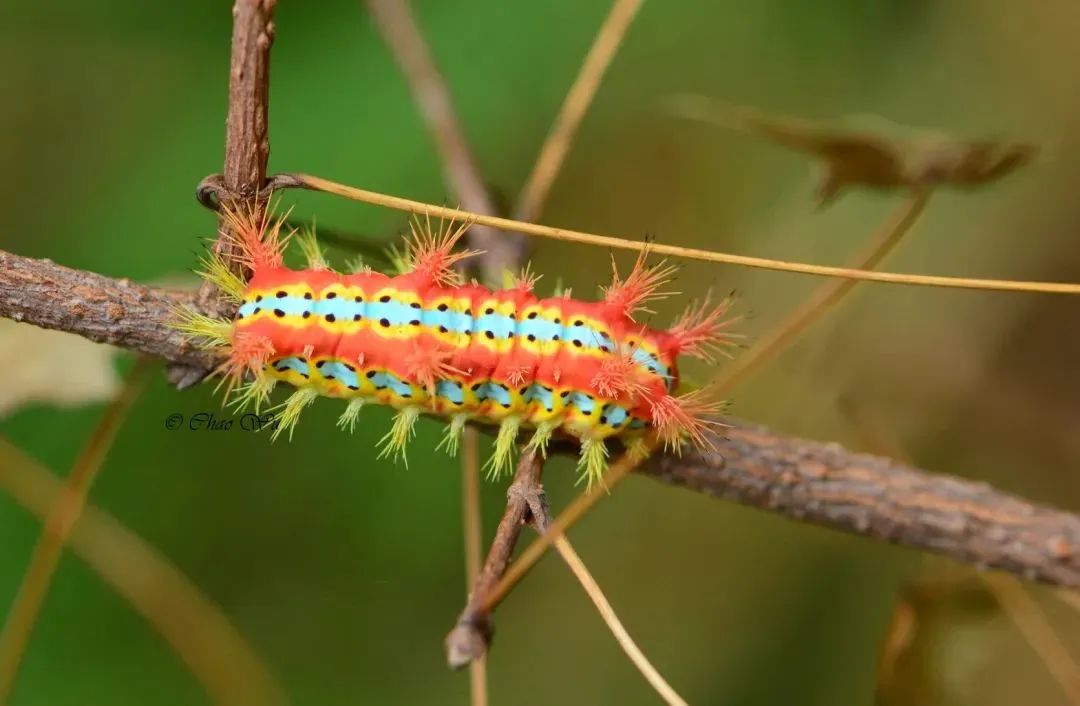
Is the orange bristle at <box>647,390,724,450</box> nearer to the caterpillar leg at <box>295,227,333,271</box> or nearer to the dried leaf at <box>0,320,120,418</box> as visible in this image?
the caterpillar leg at <box>295,227,333,271</box>

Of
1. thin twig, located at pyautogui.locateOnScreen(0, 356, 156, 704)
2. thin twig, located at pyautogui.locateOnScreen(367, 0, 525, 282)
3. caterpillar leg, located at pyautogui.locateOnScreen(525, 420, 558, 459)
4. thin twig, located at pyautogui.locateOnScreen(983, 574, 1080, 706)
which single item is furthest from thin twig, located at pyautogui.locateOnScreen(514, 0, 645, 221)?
thin twig, located at pyautogui.locateOnScreen(983, 574, 1080, 706)

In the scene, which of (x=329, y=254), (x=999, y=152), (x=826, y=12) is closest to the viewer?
(x=999, y=152)

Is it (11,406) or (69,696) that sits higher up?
(11,406)

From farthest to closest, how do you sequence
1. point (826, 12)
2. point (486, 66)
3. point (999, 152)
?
point (826, 12), point (486, 66), point (999, 152)

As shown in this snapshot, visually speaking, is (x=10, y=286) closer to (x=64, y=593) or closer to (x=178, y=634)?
(x=178, y=634)

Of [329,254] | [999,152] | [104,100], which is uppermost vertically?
[104,100]

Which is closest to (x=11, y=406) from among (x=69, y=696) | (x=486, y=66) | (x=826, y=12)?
(x=69, y=696)
